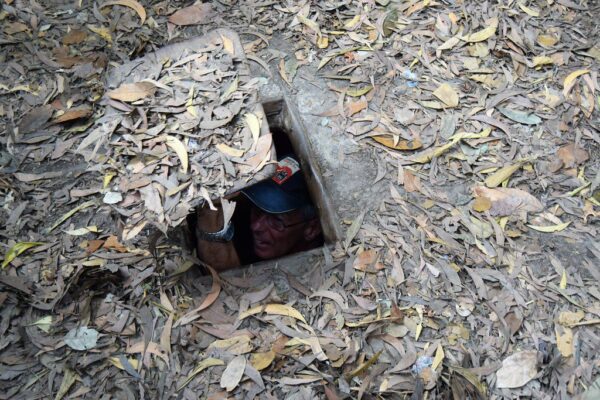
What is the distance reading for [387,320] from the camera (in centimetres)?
230

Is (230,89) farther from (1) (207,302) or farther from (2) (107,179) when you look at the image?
(1) (207,302)

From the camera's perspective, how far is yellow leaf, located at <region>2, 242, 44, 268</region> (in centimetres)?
228

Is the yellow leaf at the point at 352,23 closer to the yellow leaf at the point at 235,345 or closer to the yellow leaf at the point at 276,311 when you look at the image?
the yellow leaf at the point at 276,311

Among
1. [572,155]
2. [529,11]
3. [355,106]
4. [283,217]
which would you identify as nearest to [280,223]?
[283,217]

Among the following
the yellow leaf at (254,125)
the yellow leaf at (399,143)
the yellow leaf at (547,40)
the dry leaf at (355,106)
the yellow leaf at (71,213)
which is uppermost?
the yellow leaf at (254,125)

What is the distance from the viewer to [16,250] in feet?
7.56

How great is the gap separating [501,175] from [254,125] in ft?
4.12

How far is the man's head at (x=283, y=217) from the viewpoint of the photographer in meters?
2.98

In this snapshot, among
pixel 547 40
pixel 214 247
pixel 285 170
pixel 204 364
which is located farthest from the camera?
pixel 547 40

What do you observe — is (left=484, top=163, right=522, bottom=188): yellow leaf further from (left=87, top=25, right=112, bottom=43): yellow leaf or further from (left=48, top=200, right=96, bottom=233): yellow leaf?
(left=87, top=25, right=112, bottom=43): yellow leaf

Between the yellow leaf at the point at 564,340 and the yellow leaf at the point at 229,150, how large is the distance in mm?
1542

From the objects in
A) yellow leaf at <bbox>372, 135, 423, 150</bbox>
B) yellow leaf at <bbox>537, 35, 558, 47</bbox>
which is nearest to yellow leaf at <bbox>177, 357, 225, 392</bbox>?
yellow leaf at <bbox>372, 135, 423, 150</bbox>

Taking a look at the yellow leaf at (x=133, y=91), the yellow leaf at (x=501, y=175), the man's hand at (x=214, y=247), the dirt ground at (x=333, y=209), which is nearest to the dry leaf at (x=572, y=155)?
the dirt ground at (x=333, y=209)

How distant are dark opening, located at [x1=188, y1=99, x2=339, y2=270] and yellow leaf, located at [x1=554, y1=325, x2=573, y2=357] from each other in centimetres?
103
